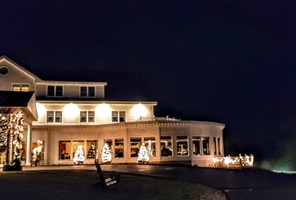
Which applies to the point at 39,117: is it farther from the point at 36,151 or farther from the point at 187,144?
the point at 187,144

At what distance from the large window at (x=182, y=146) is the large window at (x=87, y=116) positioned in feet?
30.2

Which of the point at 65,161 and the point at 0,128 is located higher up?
the point at 0,128

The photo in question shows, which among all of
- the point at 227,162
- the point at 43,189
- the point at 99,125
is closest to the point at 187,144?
the point at 227,162


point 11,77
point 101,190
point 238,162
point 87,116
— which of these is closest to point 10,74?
point 11,77

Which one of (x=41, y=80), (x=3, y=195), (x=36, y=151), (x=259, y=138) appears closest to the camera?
(x=3, y=195)

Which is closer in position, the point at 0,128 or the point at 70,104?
the point at 0,128

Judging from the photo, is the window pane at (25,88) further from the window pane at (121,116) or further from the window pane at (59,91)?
the window pane at (121,116)

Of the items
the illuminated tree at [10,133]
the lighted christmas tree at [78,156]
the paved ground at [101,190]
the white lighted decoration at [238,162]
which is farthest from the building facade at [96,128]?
the paved ground at [101,190]

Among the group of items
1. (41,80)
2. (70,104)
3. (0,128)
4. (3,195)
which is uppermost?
(41,80)

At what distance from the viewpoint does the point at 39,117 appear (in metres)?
33.4

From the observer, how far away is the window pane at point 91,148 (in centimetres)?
3356

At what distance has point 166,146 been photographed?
1183 inches

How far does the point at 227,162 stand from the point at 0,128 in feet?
56.8

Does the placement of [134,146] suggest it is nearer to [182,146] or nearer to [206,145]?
[182,146]
